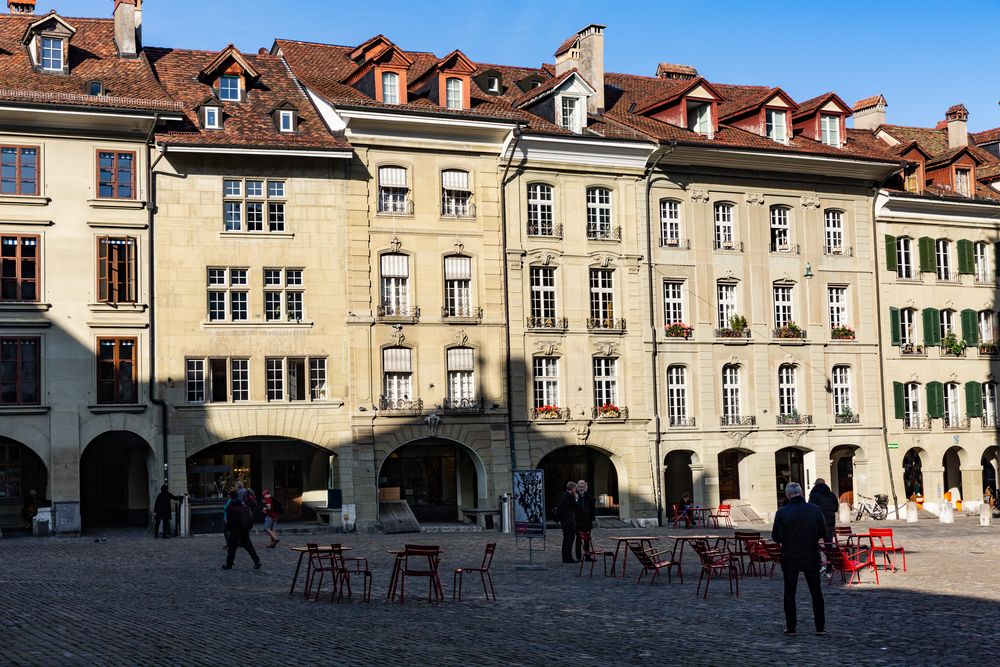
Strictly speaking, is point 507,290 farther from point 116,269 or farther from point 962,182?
point 962,182

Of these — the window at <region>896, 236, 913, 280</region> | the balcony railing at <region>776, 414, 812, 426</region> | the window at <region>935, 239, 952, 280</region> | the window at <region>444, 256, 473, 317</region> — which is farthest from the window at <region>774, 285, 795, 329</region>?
the window at <region>444, 256, 473, 317</region>

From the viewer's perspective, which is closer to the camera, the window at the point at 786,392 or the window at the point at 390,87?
the window at the point at 390,87

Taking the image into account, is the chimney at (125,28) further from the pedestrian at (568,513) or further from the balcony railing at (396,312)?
the pedestrian at (568,513)

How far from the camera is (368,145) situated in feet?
150

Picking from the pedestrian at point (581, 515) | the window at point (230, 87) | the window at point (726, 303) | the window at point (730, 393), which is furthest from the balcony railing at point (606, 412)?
the pedestrian at point (581, 515)

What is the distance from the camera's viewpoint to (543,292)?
4816cm

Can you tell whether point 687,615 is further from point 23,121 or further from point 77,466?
point 23,121

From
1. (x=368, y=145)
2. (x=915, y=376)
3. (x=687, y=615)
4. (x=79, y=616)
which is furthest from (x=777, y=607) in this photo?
(x=915, y=376)

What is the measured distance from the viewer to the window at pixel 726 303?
51.0 m

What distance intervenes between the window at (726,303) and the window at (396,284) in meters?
12.9

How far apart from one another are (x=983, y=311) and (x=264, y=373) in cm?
3209

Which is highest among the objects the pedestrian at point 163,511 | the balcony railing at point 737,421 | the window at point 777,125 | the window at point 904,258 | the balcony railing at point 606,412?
the window at point 777,125

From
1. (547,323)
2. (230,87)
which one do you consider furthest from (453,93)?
(547,323)

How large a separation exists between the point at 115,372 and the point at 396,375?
31.2ft
